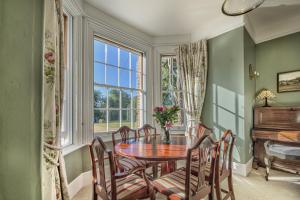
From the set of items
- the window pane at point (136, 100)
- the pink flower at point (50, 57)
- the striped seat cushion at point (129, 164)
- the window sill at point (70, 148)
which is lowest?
the striped seat cushion at point (129, 164)

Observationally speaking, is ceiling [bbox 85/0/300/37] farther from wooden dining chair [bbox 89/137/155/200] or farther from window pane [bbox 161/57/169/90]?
wooden dining chair [bbox 89/137/155/200]

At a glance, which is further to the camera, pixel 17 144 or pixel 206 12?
pixel 206 12

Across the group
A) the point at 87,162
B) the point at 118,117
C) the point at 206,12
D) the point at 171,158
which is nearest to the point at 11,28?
the point at 171,158

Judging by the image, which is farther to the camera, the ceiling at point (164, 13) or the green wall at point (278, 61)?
the green wall at point (278, 61)

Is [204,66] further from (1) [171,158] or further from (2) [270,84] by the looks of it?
(1) [171,158]

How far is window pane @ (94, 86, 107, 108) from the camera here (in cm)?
308

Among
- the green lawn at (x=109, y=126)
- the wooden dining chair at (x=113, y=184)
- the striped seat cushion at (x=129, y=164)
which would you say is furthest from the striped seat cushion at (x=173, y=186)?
the green lawn at (x=109, y=126)

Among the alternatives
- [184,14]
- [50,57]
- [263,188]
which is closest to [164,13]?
[184,14]

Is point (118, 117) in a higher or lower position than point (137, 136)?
higher

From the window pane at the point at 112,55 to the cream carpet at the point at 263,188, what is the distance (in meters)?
2.21

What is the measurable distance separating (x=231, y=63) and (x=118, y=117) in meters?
2.41

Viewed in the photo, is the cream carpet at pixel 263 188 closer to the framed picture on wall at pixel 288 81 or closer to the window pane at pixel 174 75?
the framed picture on wall at pixel 288 81

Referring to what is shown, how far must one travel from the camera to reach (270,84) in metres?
3.65

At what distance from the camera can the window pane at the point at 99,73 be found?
3086 millimetres
